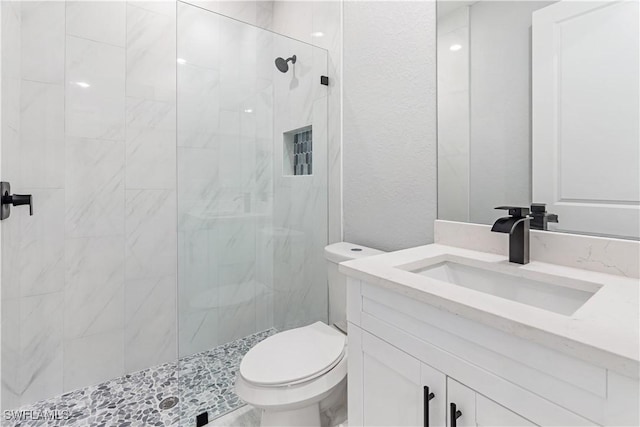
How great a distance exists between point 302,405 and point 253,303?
82cm

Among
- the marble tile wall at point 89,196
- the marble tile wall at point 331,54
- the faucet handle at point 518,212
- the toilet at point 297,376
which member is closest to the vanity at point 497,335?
the faucet handle at point 518,212

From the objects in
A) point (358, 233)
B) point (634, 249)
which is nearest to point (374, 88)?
point (358, 233)

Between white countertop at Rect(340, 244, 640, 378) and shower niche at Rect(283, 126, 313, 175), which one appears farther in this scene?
shower niche at Rect(283, 126, 313, 175)

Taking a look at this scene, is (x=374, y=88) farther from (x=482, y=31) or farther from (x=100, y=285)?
(x=100, y=285)

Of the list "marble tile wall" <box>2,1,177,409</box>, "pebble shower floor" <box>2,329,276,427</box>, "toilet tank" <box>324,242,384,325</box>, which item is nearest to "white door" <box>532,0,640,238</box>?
"toilet tank" <box>324,242,384,325</box>

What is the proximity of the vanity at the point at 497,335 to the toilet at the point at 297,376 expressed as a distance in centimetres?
22

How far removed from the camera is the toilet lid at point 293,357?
112 centimetres

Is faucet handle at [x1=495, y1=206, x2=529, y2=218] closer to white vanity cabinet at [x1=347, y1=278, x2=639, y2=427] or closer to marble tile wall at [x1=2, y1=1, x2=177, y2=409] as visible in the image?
white vanity cabinet at [x1=347, y1=278, x2=639, y2=427]

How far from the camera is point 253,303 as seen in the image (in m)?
1.83

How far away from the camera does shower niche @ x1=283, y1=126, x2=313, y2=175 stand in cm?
185

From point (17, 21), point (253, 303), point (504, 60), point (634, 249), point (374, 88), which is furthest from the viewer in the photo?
point (253, 303)

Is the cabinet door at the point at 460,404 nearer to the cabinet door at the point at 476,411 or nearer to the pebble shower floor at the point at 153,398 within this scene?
the cabinet door at the point at 476,411

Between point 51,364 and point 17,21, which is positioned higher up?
point 17,21

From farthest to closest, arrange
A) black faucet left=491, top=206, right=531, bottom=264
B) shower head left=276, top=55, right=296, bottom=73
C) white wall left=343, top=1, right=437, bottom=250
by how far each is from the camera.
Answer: shower head left=276, top=55, right=296, bottom=73
white wall left=343, top=1, right=437, bottom=250
black faucet left=491, top=206, right=531, bottom=264
